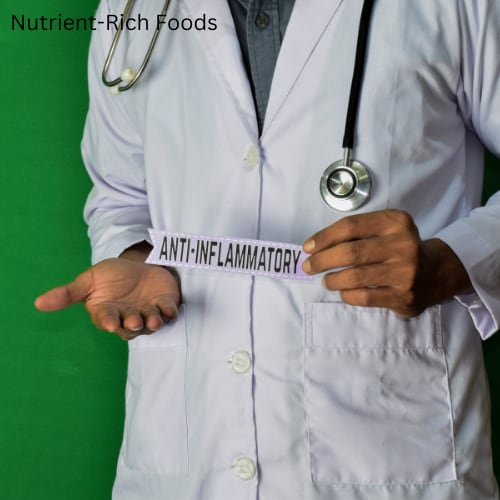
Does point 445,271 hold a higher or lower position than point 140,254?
higher

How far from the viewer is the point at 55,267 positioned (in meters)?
1.75

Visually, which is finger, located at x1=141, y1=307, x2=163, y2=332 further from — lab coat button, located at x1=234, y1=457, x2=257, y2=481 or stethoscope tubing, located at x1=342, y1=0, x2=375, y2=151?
stethoscope tubing, located at x1=342, y1=0, x2=375, y2=151

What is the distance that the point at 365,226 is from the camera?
42.4 inches

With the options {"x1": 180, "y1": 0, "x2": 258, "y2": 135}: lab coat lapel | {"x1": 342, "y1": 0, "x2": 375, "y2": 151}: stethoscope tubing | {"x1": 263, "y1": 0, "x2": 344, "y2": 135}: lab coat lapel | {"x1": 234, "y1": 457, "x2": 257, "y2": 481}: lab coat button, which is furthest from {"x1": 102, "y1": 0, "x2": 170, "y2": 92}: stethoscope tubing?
{"x1": 234, "y1": 457, "x2": 257, "y2": 481}: lab coat button

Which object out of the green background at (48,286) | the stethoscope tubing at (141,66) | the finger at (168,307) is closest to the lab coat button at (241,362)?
the finger at (168,307)

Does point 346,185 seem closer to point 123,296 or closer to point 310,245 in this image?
point 310,245

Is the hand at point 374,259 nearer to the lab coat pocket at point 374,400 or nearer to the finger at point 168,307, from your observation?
the lab coat pocket at point 374,400

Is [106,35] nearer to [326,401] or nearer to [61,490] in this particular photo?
[326,401]

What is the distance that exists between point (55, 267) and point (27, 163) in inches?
8.2

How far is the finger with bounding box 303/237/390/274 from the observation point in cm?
107

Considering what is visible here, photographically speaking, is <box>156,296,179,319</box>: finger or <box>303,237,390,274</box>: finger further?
<box>156,296,179,319</box>: finger

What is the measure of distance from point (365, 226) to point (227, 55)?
0.40 metres

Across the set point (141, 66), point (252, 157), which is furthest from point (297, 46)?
point (141, 66)

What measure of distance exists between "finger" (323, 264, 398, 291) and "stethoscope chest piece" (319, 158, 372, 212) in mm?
148
